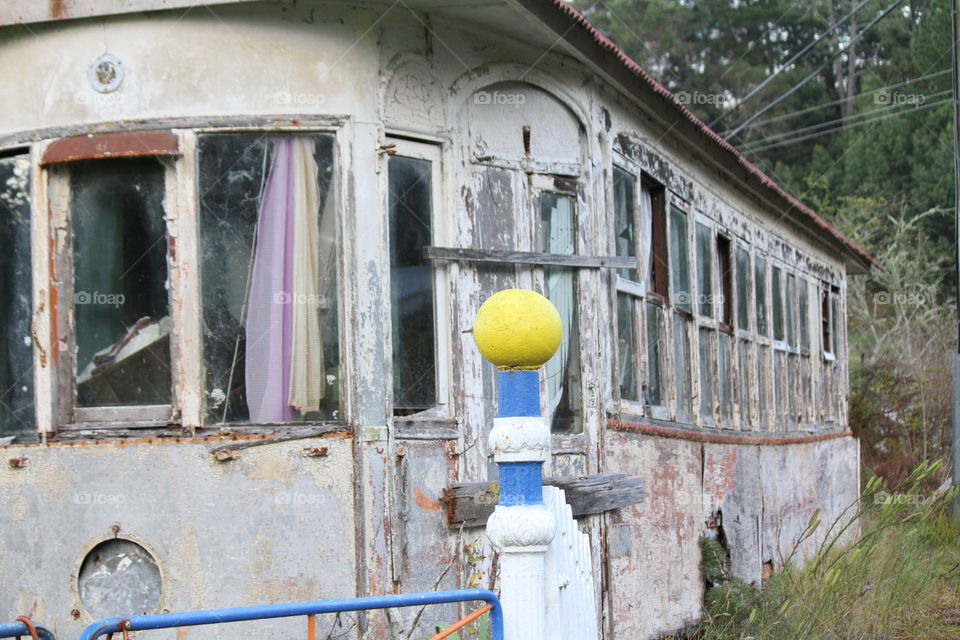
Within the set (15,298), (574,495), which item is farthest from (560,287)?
(15,298)

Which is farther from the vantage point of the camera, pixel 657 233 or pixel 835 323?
pixel 835 323

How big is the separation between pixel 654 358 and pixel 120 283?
4813 mm

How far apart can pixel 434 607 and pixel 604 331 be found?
241 centimetres

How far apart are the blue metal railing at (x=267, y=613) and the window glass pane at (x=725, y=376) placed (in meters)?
8.71

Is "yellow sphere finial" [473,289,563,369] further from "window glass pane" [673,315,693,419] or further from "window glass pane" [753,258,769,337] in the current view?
"window glass pane" [753,258,769,337]

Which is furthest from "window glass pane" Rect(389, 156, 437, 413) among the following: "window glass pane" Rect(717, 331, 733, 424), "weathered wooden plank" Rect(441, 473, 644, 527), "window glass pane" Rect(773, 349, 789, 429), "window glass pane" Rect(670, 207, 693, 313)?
"window glass pane" Rect(773, 349, 789, 429)

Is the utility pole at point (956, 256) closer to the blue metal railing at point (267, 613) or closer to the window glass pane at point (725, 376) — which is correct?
A: the window glass pane at point (725, 376)

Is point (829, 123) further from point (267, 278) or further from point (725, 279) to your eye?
point (267, 278)

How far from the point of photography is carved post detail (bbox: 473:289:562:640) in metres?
4.43

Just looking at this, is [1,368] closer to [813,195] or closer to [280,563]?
[280,563]

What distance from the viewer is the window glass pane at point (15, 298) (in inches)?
297

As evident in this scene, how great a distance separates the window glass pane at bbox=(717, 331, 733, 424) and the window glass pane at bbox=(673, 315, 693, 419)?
1065 mm

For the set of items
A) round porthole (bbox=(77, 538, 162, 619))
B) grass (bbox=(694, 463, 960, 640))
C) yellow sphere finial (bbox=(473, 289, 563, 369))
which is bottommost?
grass (bbox=(694, 463, 960, 640))

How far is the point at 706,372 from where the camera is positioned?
12.5 meters
